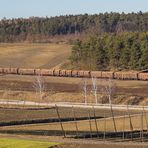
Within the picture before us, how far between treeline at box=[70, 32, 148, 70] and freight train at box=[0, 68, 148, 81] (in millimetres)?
8235

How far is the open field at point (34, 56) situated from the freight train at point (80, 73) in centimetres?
1079

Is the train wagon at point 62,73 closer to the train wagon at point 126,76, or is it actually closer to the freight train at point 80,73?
the freight train at point 80,73

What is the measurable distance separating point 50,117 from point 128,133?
50.1 ft

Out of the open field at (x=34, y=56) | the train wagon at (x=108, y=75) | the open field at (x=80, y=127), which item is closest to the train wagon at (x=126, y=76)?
the train wagon at (x=108, y=75)

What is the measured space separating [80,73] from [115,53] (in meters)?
11.5

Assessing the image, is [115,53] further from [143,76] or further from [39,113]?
[39,113]

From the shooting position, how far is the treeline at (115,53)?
106375mm

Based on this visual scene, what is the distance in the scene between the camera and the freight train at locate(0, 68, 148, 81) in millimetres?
96131

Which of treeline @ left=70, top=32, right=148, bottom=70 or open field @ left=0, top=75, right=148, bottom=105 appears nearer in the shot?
open field @ left=0, top=75, right=148, bottom=105

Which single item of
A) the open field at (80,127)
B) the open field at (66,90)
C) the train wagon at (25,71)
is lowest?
the open field at (66,90)

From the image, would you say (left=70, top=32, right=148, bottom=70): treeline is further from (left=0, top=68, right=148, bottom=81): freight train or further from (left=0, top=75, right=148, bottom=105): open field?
(left=0, top=75, right=148, bottom=105): open field

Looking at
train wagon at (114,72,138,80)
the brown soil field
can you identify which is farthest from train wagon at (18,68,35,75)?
the brown soil field

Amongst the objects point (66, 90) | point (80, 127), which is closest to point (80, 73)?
point (66, 90)

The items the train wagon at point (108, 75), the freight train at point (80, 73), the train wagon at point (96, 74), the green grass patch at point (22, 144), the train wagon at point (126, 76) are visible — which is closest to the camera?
the green grass patch at point (22, 144)
